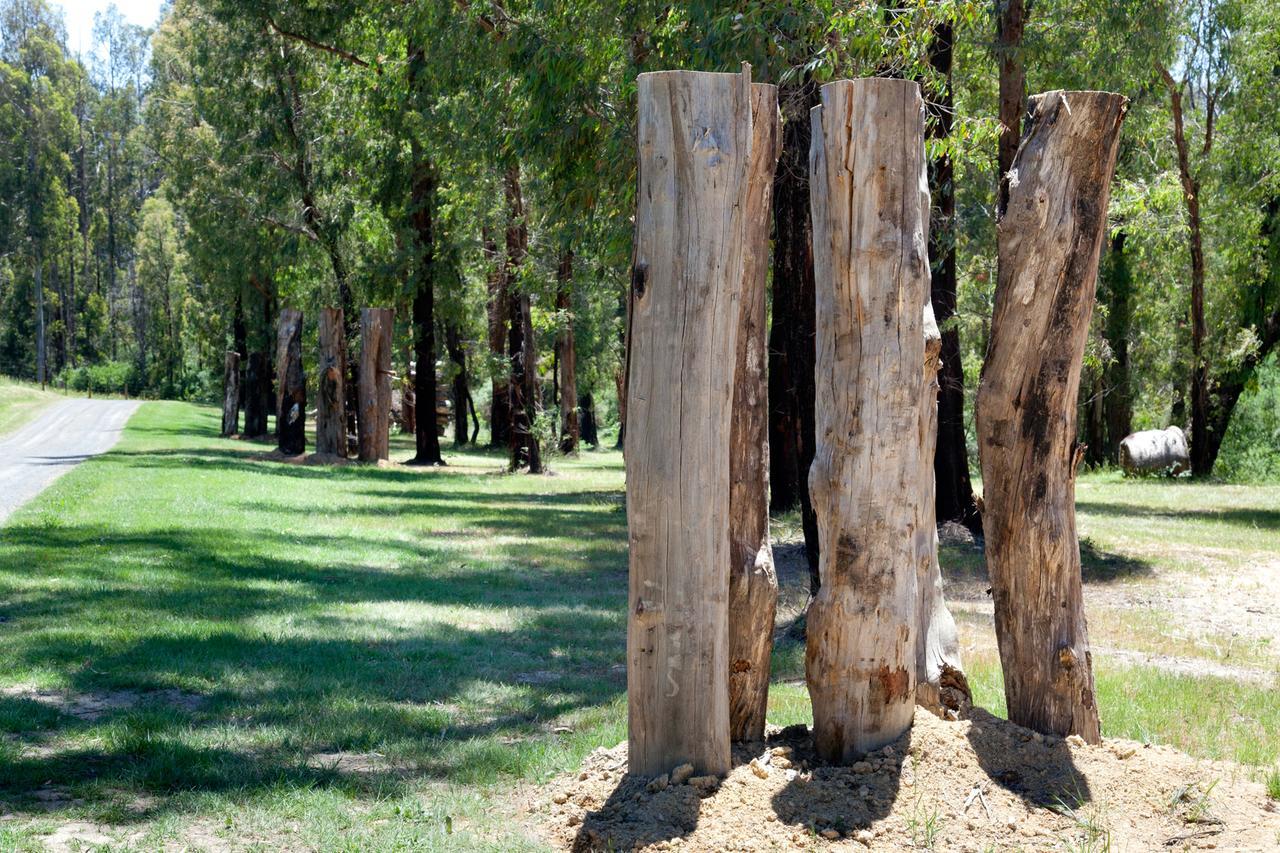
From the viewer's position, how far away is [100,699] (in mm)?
6809

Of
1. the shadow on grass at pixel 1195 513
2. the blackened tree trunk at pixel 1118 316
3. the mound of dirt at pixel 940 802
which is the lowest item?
the shadow on grass at pixel 1195 513

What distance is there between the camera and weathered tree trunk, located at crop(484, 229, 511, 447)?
2603cm

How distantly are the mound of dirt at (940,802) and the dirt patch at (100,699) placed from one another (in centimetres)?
265

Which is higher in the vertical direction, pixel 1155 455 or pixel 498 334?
pixel 498 334

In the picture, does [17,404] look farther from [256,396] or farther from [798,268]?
[798,268]

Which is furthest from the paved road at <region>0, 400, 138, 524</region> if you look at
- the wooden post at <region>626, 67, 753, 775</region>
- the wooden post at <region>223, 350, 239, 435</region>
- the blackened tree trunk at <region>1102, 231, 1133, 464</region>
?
the blackened tree trunk at <region>1102, 231, 1133, 464</region>

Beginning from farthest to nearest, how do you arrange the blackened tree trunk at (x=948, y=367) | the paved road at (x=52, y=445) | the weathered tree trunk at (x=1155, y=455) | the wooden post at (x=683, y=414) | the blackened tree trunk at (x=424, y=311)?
1. the weathered tree trunk at (x=1155, y=455)
2. the blackened tree trunk at (x=424, y=311)
3. the paved road at (x=52, y=445)
4. the blackened tree trunk at (x=948, y=367)
5. the wooden post at (x=683, y=414)

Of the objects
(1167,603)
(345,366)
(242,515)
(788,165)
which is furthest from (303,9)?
(1167,603)

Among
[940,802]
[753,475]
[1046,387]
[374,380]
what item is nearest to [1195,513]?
[374,380]

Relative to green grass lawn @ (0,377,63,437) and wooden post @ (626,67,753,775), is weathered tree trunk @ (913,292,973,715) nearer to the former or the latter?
wooden post @ (626,67,753,775)

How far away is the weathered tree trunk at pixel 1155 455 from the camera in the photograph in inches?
1065

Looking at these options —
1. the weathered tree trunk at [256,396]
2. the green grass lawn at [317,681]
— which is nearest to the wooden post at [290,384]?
the green grass lawn at [317,681]

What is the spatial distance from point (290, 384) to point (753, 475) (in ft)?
72.1

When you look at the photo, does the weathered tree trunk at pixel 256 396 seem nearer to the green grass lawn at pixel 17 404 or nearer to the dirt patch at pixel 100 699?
the green grass lawn at pixel 17 404
